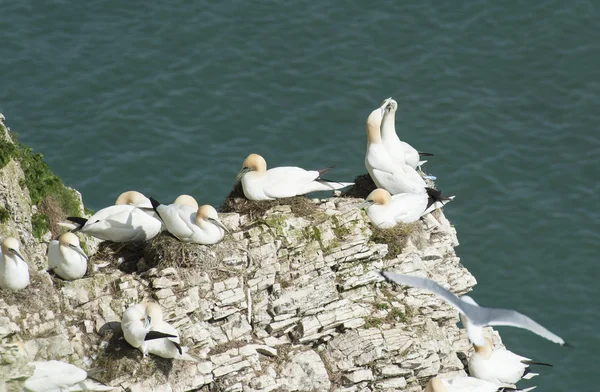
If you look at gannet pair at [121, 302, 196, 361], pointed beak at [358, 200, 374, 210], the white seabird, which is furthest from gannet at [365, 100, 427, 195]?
gannet pair at [121, 302, 196, 361]

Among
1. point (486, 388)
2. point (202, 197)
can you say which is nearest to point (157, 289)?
point (486, 388)

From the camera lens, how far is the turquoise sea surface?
24547 millimetres

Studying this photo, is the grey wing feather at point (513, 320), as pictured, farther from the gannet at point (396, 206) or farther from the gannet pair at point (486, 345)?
the gannet at point (396, 206)

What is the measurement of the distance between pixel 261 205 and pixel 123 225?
2112 millimetres

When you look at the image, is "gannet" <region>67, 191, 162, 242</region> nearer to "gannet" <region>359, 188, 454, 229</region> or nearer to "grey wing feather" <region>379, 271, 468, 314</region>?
"gannet" <region>359, 188, 454, 229</region>

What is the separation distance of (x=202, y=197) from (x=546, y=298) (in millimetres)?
8149

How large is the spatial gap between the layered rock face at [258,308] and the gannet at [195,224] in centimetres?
15

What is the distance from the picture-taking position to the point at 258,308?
50.1 feet

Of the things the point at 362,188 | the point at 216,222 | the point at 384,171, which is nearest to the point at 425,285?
the point at 216,222

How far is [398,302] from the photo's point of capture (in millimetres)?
16078

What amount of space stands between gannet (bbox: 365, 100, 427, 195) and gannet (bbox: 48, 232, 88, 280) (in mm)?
5141

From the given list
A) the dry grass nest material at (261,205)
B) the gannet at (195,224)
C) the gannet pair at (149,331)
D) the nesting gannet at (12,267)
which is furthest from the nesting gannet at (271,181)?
the nesting gannet at (12,267)

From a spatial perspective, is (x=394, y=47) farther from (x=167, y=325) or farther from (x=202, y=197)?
(x=167, y=325)

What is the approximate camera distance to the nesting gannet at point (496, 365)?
15914 mm
